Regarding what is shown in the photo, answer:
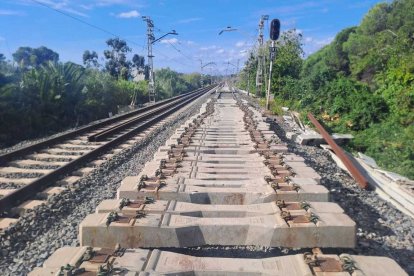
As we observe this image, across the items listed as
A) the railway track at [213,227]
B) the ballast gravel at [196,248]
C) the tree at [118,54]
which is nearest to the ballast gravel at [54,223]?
the ballast gravel at [196,248]

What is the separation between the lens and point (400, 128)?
10219 millimetres

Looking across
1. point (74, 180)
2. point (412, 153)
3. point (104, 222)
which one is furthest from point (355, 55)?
point (104, 222)

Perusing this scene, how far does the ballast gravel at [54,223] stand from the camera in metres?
3.31

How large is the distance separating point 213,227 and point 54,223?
212cm

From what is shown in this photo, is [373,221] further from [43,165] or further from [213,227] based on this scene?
[43,165]

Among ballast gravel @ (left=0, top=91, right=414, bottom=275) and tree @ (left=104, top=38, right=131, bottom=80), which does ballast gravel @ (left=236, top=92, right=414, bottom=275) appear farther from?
tree @ (left=104, top=38, right=131, bottom=80)

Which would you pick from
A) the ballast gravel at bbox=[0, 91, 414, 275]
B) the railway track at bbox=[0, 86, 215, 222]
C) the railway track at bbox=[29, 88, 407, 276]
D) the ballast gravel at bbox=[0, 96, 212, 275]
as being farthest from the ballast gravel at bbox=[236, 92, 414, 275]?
the railway track at bbox=[0, 86, 215, 222]

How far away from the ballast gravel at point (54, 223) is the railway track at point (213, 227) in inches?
29.1

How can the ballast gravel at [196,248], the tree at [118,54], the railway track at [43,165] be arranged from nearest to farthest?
the ballast gravel at [196,248] < the railway track at [43,165] < the tree at [118,54]

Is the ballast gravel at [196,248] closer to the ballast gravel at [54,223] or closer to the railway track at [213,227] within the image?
the ballast gravel at [54,223]

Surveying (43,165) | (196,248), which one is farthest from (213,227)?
(43,165)

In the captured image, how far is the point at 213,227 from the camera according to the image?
2.86m

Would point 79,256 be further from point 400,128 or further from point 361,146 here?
point 400,128

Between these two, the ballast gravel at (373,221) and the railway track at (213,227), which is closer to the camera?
the railway track at (213,227)
